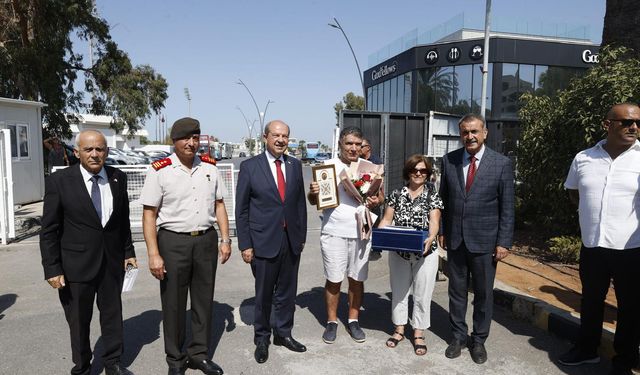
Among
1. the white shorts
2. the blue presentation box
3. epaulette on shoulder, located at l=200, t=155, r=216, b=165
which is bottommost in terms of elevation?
the white shorts

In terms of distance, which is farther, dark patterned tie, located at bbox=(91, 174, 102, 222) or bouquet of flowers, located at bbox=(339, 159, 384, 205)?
bouquet of flowers, located at bbox=(339, 159, 384, 205)

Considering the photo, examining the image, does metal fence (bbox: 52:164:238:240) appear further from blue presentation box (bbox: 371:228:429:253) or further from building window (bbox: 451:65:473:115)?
building window (bbox: 451:65:473:115)

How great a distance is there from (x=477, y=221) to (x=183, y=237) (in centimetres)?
237

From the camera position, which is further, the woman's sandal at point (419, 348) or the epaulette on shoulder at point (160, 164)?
the woman's sandal at point (419, 348)

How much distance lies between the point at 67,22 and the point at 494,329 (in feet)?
68.1

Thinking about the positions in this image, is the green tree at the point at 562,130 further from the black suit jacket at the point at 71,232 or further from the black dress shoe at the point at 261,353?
the black suit jacket at the point at 71,232

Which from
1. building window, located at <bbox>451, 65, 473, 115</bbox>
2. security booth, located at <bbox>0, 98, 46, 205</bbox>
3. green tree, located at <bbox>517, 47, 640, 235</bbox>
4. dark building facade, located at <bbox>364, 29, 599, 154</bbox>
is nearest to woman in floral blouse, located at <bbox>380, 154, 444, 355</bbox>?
green tree, located at <bbox>517, 47, 640, 235</bbox>

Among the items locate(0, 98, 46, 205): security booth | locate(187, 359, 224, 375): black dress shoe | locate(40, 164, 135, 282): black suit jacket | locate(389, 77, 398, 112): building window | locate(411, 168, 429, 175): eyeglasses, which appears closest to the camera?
locate(40, 164, 135, 282): black suit jacket

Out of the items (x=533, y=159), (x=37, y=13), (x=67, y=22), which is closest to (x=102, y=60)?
(x=67, y=22)

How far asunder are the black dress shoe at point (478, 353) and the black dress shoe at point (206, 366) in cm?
210

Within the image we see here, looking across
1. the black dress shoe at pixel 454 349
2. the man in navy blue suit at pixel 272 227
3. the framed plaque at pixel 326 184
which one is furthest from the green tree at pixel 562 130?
the man in navy blue suit at pixel 272 227

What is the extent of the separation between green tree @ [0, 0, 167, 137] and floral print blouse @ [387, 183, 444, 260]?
59.2ft

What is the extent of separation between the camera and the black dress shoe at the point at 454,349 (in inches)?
149

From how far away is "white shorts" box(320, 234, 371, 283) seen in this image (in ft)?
13.3
